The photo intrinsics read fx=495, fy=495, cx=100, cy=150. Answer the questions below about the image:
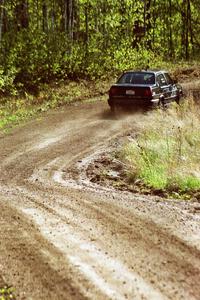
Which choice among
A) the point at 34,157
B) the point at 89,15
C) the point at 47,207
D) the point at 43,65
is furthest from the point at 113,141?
the point at 89,15

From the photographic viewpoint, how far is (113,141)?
13.8 metres

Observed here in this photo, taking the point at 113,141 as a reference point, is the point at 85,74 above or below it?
above

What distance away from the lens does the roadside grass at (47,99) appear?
18.4m

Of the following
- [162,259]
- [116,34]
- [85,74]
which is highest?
[116,34]

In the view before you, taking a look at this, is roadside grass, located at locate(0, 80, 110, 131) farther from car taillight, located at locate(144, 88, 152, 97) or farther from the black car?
car taillight, located at locate(144, 88, 152, 97)

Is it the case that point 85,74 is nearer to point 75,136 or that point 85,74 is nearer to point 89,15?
point 89,15

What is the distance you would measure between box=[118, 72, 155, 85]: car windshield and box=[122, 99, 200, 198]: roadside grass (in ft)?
10.8

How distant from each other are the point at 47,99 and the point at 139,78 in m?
5.45

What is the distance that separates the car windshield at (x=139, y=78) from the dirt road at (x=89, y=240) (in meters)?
7.55

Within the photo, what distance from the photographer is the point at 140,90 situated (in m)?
17.1

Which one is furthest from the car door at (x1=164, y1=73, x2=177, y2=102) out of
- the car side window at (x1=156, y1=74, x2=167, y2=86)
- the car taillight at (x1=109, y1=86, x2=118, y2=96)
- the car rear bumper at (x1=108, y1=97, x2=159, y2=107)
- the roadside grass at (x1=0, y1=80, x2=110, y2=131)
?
the roadside grass at (x1=0, y1=80, x2=110, y2=131)

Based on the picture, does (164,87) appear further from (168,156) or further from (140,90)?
(168,156)

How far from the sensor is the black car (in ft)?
56.2

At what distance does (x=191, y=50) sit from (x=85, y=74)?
24.1 metres
